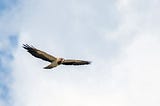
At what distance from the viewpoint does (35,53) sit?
198ft

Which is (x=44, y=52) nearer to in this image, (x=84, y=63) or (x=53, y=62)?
(x=53, y=62)

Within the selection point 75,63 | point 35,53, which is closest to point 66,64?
point 75,63

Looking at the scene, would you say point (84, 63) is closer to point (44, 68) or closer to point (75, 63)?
point (75, 63)

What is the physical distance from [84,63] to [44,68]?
7.44 m

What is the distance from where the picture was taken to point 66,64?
2472 inches

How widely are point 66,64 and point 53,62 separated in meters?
2.55

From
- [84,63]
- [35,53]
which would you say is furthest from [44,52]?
[84,63]

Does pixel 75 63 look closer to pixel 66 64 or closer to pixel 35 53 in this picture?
pixel 66 64

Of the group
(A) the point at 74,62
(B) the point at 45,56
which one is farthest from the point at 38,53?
(A) the point at 74,62

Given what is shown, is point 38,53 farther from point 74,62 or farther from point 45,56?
point 74,62

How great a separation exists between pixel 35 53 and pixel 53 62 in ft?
9.13

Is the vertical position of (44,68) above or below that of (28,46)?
below

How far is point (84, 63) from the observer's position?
63.3 metres

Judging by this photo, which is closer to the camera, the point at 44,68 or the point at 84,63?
the point at 44,68
